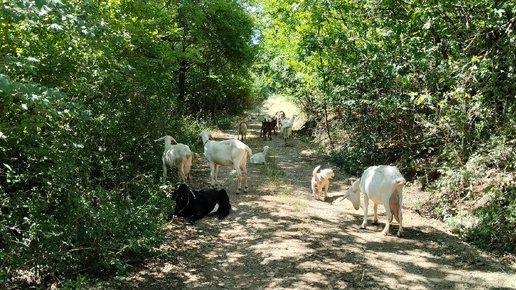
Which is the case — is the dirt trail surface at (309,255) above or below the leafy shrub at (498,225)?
below

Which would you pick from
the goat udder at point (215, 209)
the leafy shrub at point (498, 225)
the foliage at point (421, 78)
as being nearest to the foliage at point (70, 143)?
the goat udder at point (215, 209)

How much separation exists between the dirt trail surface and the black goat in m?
0.19

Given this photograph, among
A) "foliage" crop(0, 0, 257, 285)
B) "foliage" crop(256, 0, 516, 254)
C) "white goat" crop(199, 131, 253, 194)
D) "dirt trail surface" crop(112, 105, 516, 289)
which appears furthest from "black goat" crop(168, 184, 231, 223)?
"foliage" crop(256, 0, 516, 254)

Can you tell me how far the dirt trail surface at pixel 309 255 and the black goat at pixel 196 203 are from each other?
0.19 metres

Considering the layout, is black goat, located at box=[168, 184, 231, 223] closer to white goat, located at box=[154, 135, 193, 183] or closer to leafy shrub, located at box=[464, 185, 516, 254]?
white goat, located at box=[154, 135, 193, 183]

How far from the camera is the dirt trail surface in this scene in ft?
Answer: 17.3

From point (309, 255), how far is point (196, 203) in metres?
3.04

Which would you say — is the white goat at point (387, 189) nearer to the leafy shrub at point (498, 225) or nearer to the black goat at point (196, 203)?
the leafy shrub at point (498, 225)

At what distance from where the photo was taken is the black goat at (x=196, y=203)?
782cm

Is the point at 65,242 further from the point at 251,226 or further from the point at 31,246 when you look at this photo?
the point at 251,226

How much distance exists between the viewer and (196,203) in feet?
26.1

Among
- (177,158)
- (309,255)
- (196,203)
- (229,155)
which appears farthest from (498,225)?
(177,158)

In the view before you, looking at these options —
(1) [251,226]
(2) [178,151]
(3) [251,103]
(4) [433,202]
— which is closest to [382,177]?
(4) [433,202]

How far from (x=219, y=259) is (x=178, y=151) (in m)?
4.19
